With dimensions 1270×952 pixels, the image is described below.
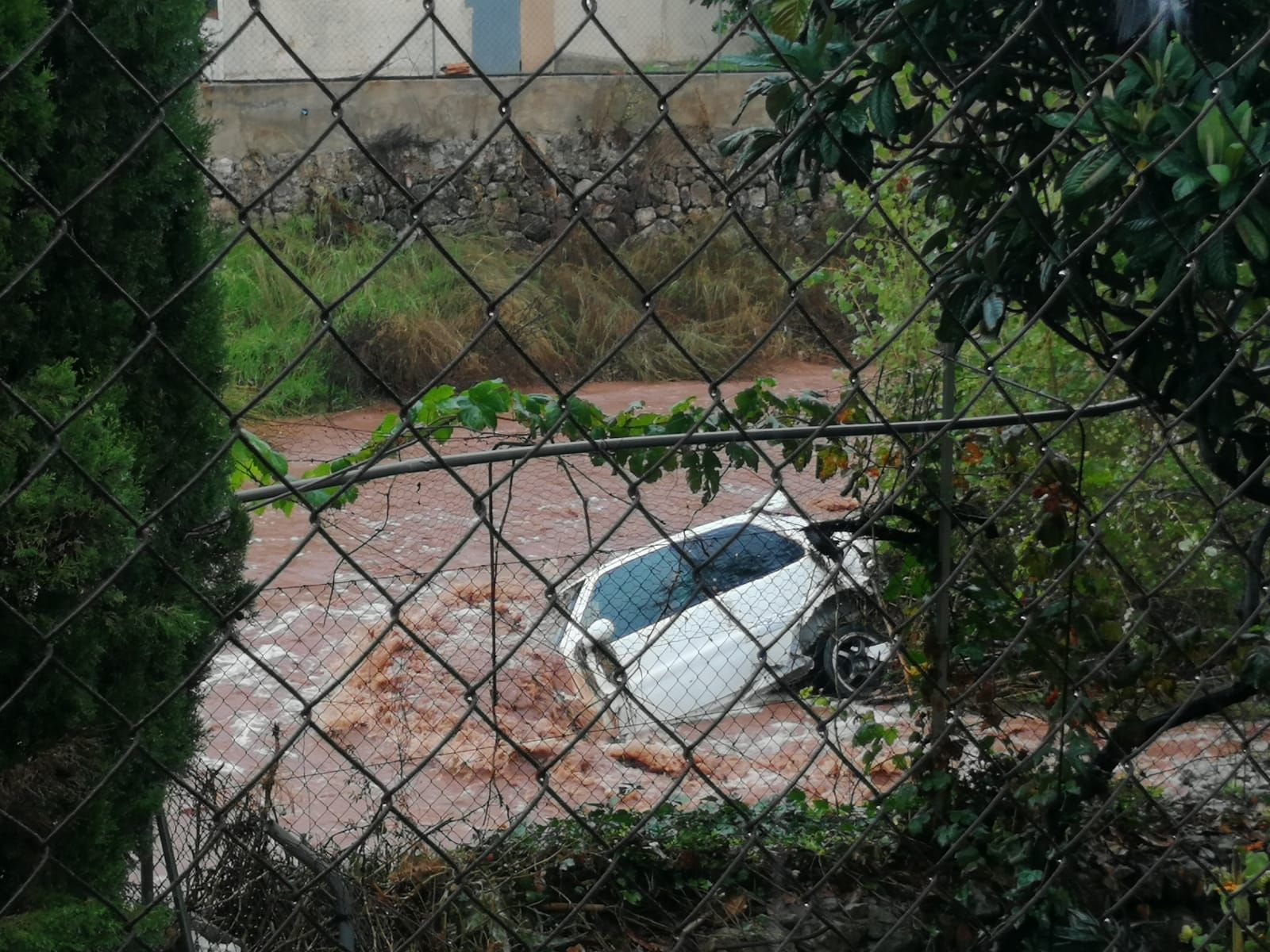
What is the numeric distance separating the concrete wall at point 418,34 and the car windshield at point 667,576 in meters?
4.37

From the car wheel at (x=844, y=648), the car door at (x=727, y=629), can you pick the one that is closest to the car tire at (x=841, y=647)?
the car wheel at (x=844, y=648)

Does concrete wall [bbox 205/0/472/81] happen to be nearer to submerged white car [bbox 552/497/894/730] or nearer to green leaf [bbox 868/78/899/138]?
submerged white car [bbox 552/497/894/730]

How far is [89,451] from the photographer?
124 cm

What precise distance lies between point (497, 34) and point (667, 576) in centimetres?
829

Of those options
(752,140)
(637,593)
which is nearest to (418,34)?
(637,593)

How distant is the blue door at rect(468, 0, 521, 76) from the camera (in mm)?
12086

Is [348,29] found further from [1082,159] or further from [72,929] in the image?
[72,929]

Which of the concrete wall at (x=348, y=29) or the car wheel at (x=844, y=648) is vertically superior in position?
the concrete wall at (x=348, y=29)

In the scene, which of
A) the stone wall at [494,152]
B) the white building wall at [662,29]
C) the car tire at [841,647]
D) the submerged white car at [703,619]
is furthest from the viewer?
the stone wall at [494,152]

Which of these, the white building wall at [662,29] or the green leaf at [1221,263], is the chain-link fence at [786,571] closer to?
the green leaf at [1221,263]

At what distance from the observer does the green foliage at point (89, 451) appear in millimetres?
1175

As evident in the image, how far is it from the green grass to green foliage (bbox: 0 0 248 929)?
35.8 feet

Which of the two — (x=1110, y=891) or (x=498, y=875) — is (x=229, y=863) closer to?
(x=498, y=875)

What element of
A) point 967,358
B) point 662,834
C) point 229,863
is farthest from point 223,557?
point 967,358
